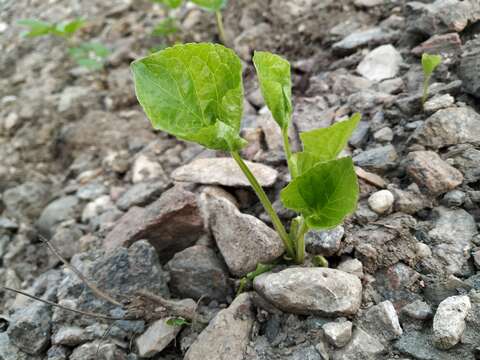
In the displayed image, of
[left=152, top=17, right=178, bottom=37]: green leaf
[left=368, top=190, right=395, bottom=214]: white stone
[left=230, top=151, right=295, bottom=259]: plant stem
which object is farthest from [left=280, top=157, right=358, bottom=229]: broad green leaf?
[left=152, top=17, right=178, bottom=37]: green leaf

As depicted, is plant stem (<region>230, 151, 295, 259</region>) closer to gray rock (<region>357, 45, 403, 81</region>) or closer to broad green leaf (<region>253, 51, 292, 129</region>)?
broad green leaf (<region>253, 51, 292, 129</region>)

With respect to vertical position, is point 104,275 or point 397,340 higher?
point 104,275

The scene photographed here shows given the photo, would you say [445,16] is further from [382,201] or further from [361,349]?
[361,349]

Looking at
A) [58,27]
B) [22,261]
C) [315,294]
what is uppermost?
[58,27]

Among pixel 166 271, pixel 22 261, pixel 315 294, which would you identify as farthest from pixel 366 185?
pixel 22 261

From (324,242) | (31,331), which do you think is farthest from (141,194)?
(324,242)

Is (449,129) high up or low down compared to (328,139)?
down

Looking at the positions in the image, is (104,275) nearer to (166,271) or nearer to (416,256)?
(166,271)
